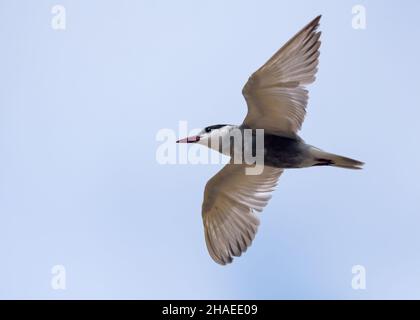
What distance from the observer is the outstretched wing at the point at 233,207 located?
41.6ft

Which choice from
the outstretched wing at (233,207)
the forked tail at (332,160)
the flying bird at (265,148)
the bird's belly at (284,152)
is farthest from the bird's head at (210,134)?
the forked tail at (332,160)

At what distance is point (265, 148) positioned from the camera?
1199 centimetres

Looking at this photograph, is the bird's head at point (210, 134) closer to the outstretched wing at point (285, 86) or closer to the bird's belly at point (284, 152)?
the outstretched wing at point (285, 86)

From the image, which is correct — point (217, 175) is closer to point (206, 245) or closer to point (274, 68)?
point (206, 245)

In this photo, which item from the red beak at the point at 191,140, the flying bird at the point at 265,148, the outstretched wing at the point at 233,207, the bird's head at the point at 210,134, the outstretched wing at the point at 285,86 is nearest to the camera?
the outstretched wing at the point at 285,86

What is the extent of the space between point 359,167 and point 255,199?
1.68m

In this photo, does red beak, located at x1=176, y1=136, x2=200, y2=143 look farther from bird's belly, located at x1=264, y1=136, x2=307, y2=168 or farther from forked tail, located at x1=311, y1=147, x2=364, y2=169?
forked tail, located at x1=311, y1=147, x2=364, y2=169

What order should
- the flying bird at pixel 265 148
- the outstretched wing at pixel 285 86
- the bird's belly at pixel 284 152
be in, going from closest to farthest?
the outstretched wing at pixel 285 86 → the flying bird at pixel 265 148 → the bird's belly at pixel 284 152

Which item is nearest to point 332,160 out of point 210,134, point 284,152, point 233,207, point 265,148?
point 284,152

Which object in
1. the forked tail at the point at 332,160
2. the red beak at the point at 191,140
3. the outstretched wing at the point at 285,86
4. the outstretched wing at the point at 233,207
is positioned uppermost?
the outstretched wing at the point at 285,86

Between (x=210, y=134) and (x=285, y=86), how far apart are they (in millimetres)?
1105

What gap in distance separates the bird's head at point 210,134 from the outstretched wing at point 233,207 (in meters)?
0.61

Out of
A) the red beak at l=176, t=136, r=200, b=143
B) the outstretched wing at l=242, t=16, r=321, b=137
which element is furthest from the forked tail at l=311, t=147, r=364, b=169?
the red beak at l=176, t=136, r=200, b=143

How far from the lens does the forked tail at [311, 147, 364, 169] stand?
456 inches
